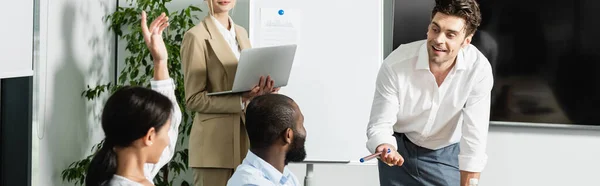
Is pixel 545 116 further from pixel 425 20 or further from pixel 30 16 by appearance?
pixel 30 16

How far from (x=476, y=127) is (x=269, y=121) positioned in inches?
32.4

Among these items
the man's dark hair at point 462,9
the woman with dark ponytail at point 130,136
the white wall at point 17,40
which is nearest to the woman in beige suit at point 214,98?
the white wall at point 17,40

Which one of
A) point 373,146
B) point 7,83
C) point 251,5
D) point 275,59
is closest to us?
point 373,146

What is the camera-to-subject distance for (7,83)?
10.7 ft

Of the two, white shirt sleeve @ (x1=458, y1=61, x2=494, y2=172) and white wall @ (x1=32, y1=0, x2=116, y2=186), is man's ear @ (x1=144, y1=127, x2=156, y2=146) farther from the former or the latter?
white wall @ (x1=32, y1=0, x2=116, y2=186)

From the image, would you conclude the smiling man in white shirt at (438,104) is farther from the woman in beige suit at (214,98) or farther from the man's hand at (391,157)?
the woman in beige suit at (214,98)

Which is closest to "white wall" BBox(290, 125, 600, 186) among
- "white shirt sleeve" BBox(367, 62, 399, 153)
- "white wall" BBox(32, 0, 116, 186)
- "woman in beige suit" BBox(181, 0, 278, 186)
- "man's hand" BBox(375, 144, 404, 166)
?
"white shirt sleeve" BBox(367, 62, 399, 153)

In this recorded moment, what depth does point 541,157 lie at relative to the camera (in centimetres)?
385

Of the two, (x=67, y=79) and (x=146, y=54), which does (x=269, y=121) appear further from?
(x=146, y=54)

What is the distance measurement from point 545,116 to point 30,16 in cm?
235

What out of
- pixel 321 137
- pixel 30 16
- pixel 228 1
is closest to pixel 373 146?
pixel 228 1

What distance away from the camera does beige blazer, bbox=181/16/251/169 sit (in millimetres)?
2979

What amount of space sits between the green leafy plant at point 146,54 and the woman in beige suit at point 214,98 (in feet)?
2.65

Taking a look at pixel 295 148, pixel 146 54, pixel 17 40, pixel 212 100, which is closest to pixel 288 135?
pixel 295 148
